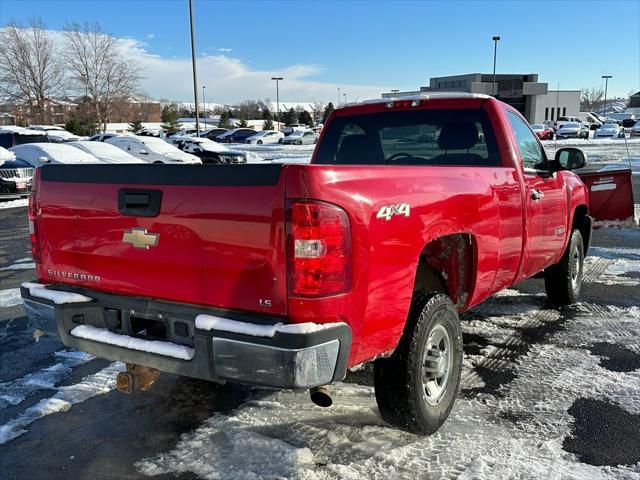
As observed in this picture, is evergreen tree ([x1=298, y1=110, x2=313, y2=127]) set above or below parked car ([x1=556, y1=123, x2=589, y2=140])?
above

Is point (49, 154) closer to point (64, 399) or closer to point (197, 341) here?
point (64, 399)

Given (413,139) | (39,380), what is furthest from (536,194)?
(39,380)

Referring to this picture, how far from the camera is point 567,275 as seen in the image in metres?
5.68

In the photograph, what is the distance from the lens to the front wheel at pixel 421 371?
304 centimetres

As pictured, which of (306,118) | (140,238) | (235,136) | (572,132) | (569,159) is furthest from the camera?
(306,118)

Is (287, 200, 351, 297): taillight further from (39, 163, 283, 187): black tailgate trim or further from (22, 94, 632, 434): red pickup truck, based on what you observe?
(39, 163, 283, 187): black tailgate trim

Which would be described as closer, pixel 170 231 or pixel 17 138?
pixel 170 231

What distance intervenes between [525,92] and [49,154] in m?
73.8

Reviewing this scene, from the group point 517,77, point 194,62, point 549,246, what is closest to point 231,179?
point 549,246

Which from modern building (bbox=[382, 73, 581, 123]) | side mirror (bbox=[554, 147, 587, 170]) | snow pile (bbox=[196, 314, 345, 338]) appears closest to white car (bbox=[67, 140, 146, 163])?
side mirror (bbox=[554, 147, 587, 170])

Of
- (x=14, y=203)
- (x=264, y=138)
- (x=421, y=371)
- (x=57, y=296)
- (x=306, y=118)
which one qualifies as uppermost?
(x=306, y=118)

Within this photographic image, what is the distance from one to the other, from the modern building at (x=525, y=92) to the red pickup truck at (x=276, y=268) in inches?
2968

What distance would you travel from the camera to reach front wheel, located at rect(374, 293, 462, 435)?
304cm

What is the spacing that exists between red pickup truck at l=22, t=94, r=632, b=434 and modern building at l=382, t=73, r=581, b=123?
7538 cm
